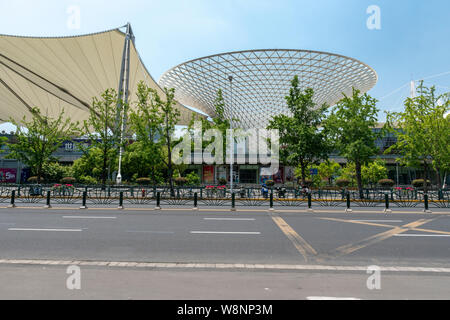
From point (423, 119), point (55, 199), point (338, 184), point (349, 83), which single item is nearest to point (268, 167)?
point (338, 184)

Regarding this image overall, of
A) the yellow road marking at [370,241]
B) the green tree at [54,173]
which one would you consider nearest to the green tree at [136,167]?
the green tree at [54,173]

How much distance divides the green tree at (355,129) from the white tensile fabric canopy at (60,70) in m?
29.5

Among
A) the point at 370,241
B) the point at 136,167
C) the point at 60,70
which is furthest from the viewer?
the point at 60,70

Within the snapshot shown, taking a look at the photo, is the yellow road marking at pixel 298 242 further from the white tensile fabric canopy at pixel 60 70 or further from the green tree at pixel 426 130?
the white tensile fabric canopy at pixel 60 70

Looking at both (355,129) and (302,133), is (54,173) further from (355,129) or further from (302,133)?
(355,129)

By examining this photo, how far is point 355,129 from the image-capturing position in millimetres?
23281

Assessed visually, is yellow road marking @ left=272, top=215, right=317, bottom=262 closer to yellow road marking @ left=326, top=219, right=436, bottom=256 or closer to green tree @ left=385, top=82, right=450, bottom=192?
yellow road marking @ left=326, top=219, right=436, bottom=256

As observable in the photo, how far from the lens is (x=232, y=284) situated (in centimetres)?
416

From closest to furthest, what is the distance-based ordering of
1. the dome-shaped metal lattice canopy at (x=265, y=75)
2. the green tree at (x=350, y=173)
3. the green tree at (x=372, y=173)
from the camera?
the green tree at (x=372, y=173), the green tree at (x=350, y=173), the dome-shaped metal lattice canopy at (x=265, y=75)

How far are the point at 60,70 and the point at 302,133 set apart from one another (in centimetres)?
3742

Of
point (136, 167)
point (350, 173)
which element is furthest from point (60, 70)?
point (350, 173)

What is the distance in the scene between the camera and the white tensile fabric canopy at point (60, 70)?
3500 centimetres

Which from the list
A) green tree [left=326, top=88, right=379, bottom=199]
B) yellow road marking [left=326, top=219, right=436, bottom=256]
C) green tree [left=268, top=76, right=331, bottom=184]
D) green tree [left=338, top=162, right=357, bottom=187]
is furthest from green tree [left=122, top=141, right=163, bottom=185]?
green tree [left=338, top=162, right=357, bottom=187]
